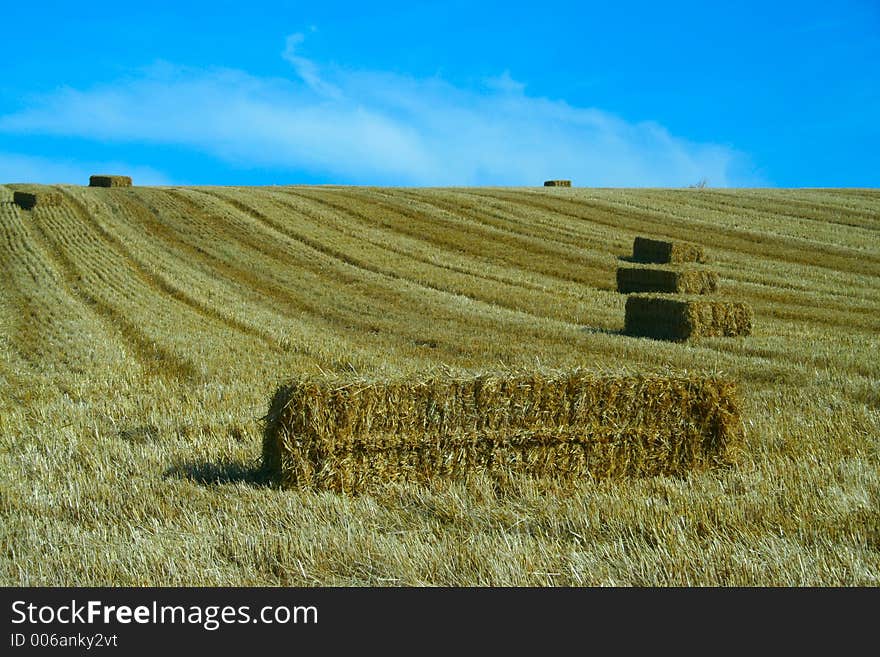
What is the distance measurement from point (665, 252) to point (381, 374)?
1991 centimetres

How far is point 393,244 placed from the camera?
29094mm

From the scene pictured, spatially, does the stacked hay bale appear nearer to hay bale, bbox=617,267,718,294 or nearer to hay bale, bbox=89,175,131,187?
hay bale, bbox=617,267,718,294

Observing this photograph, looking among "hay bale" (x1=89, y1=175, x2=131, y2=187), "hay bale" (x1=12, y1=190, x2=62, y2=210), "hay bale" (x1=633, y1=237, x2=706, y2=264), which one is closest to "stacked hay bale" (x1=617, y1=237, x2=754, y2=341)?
"hay bale" (x1=633, y1=237, x2=706, y2=264)

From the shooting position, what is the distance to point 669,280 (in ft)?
67.5

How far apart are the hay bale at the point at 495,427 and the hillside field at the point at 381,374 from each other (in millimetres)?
252

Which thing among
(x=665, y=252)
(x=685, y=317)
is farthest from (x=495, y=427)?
(x=665, y=252)

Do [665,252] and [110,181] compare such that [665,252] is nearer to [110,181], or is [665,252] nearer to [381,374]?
[381,374]

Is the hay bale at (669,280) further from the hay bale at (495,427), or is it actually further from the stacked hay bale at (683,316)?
the hay bale at (495,427)

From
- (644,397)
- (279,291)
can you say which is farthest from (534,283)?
(644,397)

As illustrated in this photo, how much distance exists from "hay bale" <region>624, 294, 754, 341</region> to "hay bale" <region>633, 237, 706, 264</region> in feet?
30.0

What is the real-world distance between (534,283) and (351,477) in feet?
56.3

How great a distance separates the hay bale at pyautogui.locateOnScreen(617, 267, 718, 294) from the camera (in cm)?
2030

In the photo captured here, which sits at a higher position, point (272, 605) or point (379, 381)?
point (379, 381)

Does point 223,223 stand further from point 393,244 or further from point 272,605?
point 272,605
